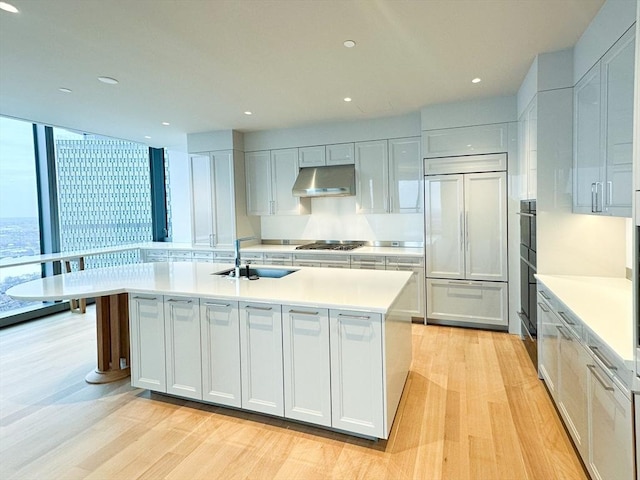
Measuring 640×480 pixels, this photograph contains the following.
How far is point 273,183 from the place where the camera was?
17.8ft

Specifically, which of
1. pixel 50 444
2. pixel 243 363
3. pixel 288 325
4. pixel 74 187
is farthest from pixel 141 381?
pixel 74 187

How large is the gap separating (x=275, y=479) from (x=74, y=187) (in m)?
5.59

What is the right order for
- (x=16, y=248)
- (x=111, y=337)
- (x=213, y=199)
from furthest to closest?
(x=213, y=199)
(x=16, y=248)
(x=111, y=337)

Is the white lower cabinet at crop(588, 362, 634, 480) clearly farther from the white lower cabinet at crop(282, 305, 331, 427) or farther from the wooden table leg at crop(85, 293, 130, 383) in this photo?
the wooden table leg at crop(85, 293, 130, 383)

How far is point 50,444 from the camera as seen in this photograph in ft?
7.40

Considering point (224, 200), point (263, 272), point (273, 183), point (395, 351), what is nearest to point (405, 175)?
point (273, 183)

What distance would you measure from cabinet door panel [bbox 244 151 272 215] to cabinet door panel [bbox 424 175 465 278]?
2.42m

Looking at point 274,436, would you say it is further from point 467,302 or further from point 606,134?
point 467,302

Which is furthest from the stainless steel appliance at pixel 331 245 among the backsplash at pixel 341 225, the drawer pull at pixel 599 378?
the drawer pull at pixel 599 378

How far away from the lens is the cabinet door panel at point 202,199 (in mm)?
5520

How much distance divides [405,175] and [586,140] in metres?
2.36

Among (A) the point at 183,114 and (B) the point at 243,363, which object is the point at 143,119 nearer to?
(A) the point at 183,114

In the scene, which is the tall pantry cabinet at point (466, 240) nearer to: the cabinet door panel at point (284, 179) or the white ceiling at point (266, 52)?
the white ceiling at point (266, 52)

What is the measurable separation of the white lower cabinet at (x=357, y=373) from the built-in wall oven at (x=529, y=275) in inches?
68.3
